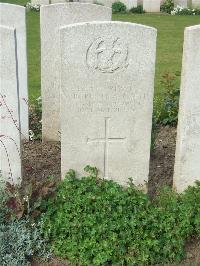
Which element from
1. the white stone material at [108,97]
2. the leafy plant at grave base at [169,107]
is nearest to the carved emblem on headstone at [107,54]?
the white stone material at [108,97]

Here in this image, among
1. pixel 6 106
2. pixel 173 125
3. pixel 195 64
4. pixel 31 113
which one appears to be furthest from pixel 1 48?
pixel 173 125

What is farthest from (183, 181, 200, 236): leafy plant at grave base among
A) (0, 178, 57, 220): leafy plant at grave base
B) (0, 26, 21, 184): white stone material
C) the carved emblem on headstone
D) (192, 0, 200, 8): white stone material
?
(192, 0, 200, 8): white stone material

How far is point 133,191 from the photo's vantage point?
15.6 ft

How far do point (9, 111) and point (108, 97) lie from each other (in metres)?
0.90

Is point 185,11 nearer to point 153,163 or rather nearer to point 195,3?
point 195,3

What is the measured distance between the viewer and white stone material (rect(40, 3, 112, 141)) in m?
6.05

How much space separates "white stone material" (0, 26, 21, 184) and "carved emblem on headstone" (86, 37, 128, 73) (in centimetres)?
68

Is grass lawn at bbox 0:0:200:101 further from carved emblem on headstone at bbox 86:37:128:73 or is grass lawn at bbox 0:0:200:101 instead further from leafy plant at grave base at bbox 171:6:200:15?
carved emblem on headstone at bbox 86:37:128:73

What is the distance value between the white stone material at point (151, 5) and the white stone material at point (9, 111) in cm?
1562

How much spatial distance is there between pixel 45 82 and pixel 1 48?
1911mm

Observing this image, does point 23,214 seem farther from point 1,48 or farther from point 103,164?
point 1,48

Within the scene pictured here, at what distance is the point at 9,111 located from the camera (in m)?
4.68

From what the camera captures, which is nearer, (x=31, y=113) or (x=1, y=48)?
(x=1, y=48)

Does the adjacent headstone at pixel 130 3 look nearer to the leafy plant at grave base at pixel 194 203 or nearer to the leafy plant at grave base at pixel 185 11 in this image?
the leafy plant at grave base at pixel 185 11
